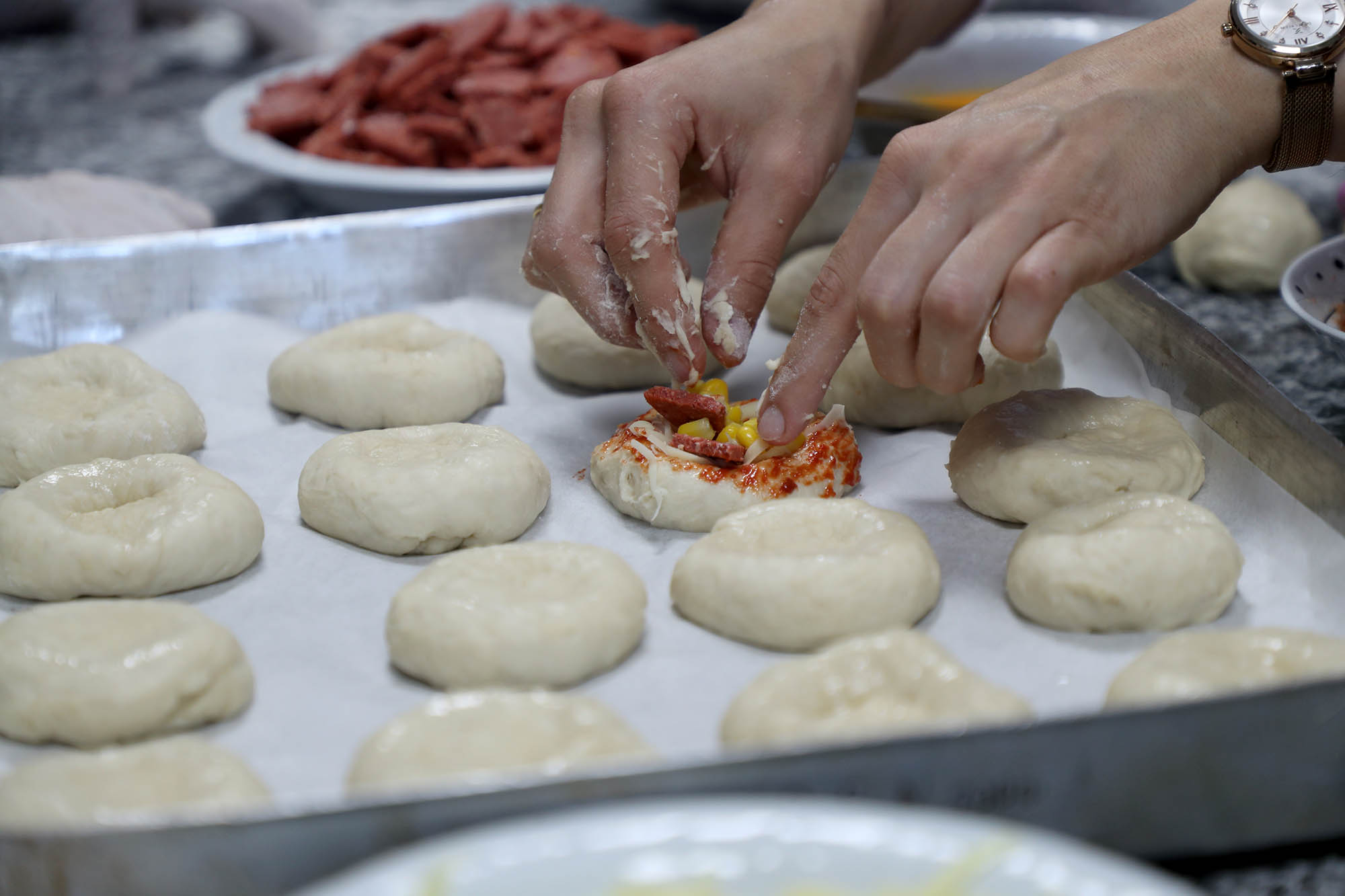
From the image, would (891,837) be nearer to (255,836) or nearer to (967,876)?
(967,876)

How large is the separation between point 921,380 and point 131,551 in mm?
1211

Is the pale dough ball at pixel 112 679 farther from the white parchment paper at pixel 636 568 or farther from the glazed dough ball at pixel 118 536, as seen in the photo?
the glazed dough ball at pixel 118 536

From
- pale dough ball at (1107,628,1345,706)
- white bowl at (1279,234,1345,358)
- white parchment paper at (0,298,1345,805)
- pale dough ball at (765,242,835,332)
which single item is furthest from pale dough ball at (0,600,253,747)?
white bowl at (1279,234,1345,358)

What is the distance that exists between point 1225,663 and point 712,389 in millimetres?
1001

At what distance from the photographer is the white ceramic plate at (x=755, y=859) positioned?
967 millimetres

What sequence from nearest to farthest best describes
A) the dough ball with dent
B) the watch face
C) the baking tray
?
the baking tray
the watch face
the dough ball with dent

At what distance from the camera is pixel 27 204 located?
8.86 ft

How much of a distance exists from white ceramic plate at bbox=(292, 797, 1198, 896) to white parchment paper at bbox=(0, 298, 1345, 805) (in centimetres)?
17

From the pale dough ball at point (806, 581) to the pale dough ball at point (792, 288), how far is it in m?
0.88

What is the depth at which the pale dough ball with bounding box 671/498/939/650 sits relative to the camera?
5.31 feet

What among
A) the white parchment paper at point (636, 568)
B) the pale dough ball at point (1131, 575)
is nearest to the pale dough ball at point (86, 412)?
the white parchment paper at point (636, 568)

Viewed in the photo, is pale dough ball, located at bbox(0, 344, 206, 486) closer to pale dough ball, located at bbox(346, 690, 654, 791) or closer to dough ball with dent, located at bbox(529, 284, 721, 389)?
dough ball with dent, located at bbox(529, 284, 721, 389)

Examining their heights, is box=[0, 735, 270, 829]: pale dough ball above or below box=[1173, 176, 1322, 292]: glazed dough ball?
above

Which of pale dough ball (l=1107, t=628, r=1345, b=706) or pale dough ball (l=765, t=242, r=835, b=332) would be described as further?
pale dough ball (l=765, t=242, r=835, b=332)
